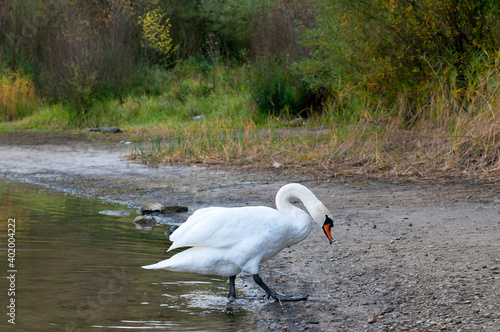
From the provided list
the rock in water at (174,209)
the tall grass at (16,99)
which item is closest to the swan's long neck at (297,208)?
the rock in water at (174,209)

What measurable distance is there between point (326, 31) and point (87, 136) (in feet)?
22.4

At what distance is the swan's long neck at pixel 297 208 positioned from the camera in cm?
444

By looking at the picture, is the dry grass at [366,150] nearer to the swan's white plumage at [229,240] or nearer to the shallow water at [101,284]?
the shallow water at [101,284]

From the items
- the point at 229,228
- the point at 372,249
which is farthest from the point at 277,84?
the point at 229,228

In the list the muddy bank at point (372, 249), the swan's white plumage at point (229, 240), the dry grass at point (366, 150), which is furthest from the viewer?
the dry grass at point (366, 150)

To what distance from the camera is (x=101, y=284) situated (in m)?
4.61

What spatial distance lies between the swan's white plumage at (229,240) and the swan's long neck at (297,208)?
0.07 metres

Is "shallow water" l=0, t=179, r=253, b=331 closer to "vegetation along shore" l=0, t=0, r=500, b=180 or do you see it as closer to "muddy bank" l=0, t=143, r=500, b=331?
"muddy bank" l=0, t=143, r=500, b=331

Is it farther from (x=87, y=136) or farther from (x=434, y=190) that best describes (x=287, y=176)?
(x=87, y=136)

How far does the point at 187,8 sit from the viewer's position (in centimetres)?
2962

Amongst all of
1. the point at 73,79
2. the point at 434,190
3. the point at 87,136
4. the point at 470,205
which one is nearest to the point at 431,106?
the point at 434,190

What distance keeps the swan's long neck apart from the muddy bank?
50 cm

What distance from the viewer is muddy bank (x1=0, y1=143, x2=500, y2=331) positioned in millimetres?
3885

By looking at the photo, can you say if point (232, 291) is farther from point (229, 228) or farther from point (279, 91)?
point (279, 91)
